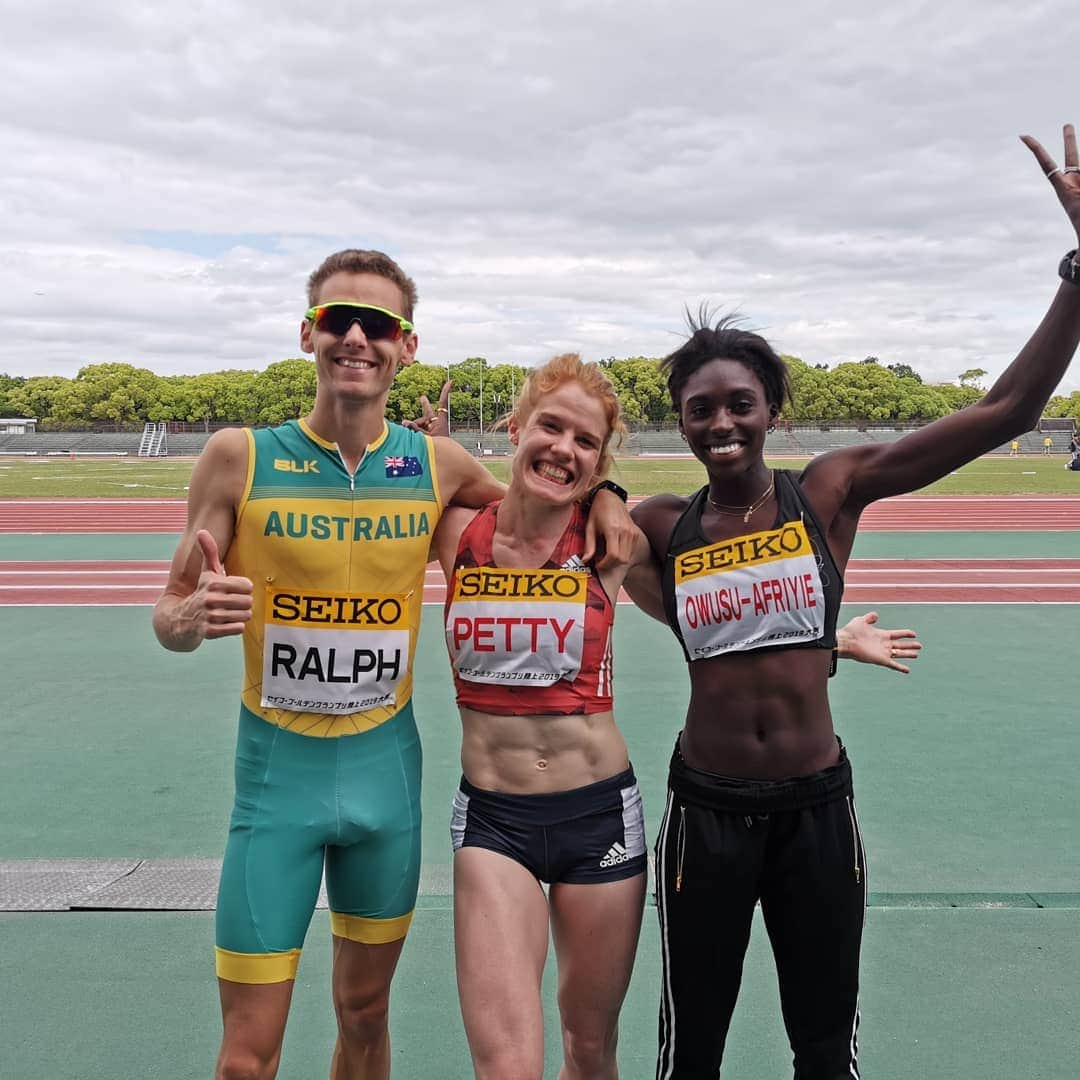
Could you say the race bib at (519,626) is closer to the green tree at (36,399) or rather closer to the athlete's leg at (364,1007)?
the athlete's leg at (364,1007)

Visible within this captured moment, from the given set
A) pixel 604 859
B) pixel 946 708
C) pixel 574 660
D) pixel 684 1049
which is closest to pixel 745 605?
pixel 574 660

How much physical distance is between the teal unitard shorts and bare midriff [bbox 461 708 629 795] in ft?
0.95

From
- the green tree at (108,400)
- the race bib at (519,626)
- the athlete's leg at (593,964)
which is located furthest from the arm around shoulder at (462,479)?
the green tree at (108,400)

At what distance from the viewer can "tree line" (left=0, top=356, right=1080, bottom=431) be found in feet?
319

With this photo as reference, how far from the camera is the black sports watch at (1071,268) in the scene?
9.04ft

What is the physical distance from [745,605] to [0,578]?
1193 cm

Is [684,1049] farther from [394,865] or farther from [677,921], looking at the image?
[394,865]

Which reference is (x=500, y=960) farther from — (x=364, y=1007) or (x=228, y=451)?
(x=228, y=451)

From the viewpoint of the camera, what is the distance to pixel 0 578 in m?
12.4

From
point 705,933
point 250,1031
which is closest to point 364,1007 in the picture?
point 250,1031

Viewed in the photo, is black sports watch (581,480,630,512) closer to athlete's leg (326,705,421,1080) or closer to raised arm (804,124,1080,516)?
raised arm (804,124,1080,516)

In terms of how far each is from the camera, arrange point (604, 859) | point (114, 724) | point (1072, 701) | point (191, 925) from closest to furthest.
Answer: point (604, 859), point (191, 925), point (114, 724), point (1072, 701)

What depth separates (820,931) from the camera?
264 centimetres

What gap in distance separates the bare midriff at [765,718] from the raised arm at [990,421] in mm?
486
